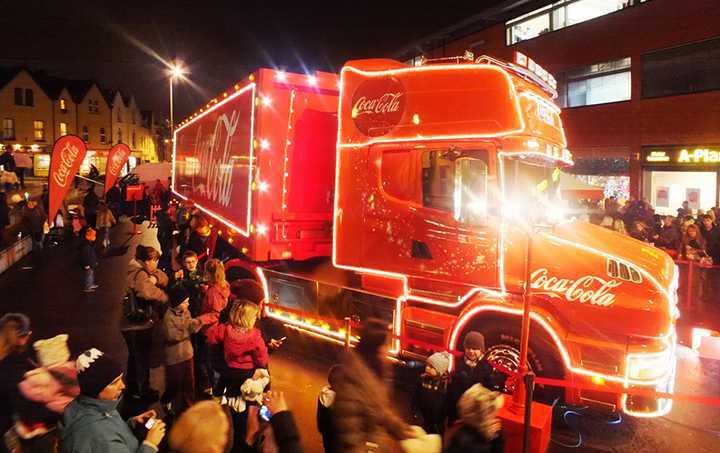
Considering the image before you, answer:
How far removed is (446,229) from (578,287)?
141 centimetres

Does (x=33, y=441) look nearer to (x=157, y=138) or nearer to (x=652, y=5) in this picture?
(x=652, y=5)

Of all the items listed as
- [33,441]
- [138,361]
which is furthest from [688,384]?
[33,441]

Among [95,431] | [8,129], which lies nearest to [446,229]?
[95,431]

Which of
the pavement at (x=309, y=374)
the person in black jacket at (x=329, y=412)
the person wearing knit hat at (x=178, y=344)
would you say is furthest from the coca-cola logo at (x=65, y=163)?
the person in black jacket at (x=329, y=412)

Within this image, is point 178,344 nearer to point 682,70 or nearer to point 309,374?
point 309,374

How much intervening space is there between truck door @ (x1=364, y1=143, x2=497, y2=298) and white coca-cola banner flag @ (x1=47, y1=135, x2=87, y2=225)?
9.93 metres

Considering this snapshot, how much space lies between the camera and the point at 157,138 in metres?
96.8

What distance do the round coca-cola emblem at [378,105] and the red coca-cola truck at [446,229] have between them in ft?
0.06

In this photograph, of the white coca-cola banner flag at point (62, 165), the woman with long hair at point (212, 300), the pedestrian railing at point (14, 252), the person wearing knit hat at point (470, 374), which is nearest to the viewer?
the person wearing knit hat at point (470, 374)

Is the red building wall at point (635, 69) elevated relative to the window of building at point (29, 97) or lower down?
lower down

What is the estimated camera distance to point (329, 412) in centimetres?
359

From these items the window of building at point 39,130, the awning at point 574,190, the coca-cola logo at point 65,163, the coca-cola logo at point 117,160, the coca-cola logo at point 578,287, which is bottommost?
the coca-cola logo at point 578,287

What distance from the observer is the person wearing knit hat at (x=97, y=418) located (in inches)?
109

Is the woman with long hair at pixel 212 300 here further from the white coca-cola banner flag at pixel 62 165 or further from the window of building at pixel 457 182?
the white coca-cola banner flag at pixel 62 165
